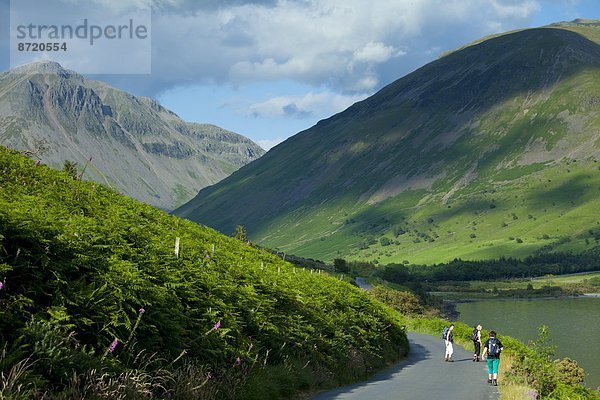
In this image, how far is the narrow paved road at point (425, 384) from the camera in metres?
21.1

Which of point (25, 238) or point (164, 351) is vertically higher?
point (25, 238)

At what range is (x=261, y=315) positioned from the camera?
18.9 meters

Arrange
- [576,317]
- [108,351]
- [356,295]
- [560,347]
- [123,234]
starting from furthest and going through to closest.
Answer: [576,317] → [560,347] → [356,295] → [123,234] → [108,351]

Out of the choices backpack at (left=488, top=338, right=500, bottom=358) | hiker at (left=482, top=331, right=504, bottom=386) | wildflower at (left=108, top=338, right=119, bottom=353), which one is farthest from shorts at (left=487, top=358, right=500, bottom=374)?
wildflower at (left=108, top=338, right=119, bottom=353)

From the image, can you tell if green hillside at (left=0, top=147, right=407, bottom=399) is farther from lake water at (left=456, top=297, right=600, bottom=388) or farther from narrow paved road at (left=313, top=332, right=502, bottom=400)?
lake water at (left=456, top=297, right=600, bottom=388)

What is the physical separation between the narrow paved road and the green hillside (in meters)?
1.32

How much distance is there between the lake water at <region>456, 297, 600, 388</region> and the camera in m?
81.1

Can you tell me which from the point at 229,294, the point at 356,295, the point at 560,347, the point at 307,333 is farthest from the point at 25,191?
the point at 560,347

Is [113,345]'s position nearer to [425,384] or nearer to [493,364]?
[425,384]

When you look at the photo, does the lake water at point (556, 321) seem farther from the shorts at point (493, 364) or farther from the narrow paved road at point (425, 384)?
the shorts at point (493, 364)

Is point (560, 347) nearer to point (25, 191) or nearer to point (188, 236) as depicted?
point (188, 236)

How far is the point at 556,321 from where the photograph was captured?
12000 centimetres

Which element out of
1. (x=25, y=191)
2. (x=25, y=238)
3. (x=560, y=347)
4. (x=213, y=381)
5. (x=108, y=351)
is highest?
(x=25, y=191)

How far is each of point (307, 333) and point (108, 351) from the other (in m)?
11.7
